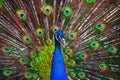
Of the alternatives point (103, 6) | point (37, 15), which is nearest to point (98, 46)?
point (103, 6)

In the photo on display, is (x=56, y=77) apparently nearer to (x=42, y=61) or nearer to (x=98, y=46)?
(x=42, y=61)

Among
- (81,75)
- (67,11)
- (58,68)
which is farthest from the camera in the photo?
(81,75)

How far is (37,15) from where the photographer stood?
4668 mm

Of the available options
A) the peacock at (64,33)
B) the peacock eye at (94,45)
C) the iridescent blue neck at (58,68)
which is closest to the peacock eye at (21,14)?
the peacock at (64,33)

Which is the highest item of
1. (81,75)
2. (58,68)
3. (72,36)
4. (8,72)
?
(72,36)

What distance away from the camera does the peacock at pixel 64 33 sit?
4602 millimetres

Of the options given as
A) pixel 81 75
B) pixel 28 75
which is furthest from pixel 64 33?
pixel 28 75

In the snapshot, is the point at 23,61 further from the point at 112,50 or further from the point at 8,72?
the point at 112,50

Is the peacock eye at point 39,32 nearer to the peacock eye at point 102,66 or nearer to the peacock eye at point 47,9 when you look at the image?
the peacock eye at point 47,9

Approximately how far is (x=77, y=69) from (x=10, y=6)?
107 centimetres

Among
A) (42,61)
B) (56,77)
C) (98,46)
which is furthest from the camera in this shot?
(98,46)

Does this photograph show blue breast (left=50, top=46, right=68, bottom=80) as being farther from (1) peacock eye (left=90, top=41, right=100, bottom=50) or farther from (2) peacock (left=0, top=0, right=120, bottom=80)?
(1) peacock eye (left=90, top=41, right=100, bottom=50)

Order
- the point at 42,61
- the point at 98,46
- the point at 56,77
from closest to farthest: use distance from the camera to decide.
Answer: the point at 56,77 → the point at 42,61 → the point at 98,46

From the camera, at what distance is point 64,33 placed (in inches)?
181
